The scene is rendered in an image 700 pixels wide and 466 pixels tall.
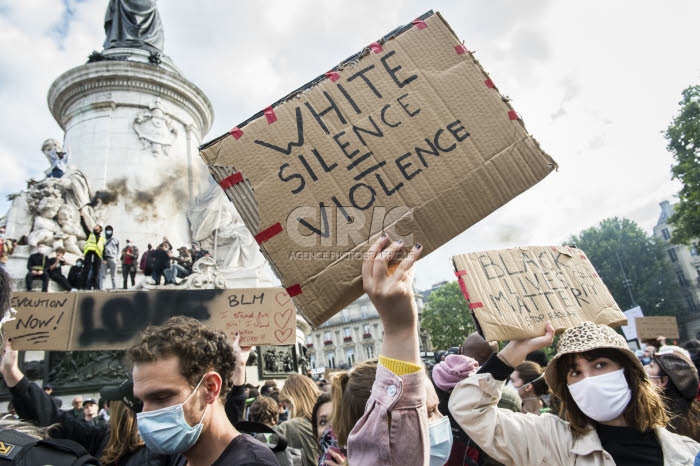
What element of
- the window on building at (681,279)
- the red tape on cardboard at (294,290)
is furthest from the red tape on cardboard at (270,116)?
the window on building at (681,279)

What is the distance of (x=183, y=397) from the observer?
2117mm

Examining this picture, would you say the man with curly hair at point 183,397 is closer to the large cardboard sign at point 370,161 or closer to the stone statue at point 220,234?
the large cardboard sign at point 370,161

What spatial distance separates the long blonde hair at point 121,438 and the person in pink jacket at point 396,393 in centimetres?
215

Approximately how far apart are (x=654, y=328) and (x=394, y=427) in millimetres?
7753

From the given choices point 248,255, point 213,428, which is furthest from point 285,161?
point 248,255

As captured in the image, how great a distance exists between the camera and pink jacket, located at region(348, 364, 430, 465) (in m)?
1.28

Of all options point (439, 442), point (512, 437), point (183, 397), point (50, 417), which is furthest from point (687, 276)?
point (183, 397)

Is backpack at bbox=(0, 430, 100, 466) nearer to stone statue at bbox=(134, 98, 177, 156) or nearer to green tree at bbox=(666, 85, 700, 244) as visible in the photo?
stone statue at bbox=(134, 98, 177, 156)

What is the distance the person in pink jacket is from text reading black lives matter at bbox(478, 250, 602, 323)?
4.88ft

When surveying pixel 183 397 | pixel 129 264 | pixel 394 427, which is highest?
pixel 129 264

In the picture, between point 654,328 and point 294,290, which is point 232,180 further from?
point 654,328

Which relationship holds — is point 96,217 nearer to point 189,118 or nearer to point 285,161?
point 189,118

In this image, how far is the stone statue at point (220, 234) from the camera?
15727 mm

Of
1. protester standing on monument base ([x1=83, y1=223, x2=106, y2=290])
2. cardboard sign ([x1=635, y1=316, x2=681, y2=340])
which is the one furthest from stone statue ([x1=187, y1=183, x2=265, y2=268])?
cardboard sign ([x1=635, y1=316, x2=681, y2=340])
